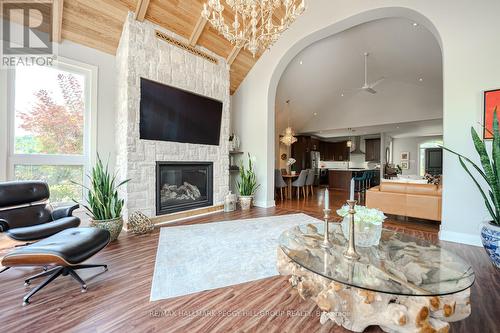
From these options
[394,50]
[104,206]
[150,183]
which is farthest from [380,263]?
[394,50]

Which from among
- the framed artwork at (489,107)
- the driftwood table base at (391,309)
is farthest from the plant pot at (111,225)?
the framed artwork at (489,107)

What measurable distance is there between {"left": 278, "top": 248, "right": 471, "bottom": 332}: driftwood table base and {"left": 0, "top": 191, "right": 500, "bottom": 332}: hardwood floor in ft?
0.67

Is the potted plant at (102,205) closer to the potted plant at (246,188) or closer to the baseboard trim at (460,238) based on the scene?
the potted plant at (246,188)

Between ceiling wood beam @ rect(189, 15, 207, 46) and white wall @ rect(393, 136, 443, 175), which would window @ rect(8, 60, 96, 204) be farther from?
white wall @ rect(393, 136, 443, 175)

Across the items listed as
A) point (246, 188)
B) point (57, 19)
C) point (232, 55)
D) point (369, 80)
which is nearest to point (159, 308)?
point (246, 188)

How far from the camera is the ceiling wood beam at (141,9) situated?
3325 millimetres

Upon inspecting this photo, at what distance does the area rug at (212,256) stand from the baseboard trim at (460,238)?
213 cm

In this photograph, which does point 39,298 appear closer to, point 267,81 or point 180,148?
point 180,148

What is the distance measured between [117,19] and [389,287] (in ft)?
15.9

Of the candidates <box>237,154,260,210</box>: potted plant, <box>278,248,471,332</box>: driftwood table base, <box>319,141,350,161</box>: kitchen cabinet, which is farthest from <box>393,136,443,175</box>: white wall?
<box>278,248,471,332</box>: driftwood table base

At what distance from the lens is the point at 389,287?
3.60 feet

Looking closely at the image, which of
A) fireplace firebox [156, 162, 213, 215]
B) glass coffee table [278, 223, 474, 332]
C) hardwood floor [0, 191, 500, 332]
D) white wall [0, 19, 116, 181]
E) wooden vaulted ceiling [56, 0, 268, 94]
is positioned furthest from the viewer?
fireplace firebox [156, 162, 213, 215]

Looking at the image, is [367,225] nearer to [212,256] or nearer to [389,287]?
[389,287]

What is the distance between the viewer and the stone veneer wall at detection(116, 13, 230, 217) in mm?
3404
